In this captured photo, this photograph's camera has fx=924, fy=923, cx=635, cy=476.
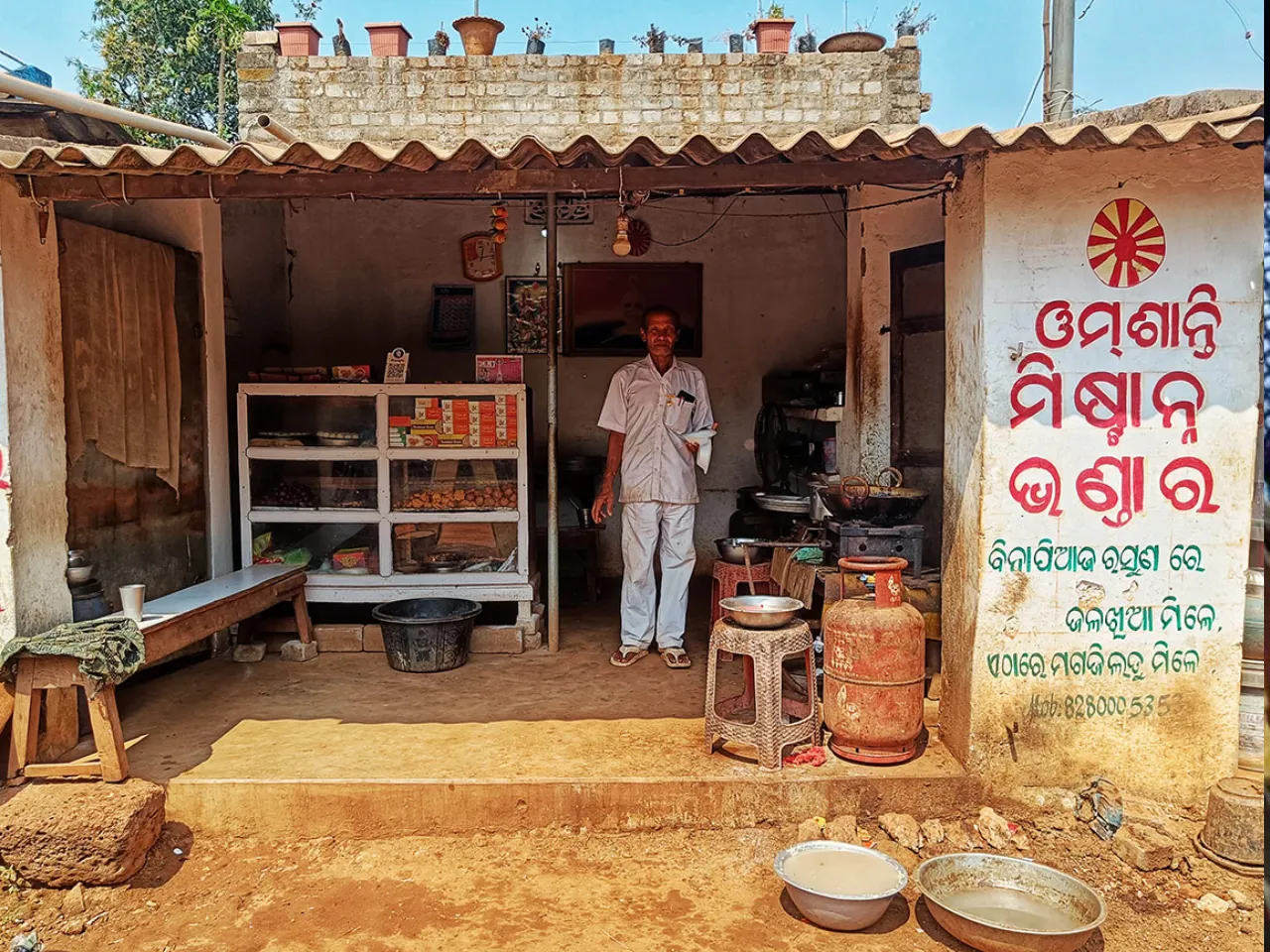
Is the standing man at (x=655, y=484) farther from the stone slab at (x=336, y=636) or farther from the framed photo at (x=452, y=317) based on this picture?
the framed photo at (x=452, y=317)

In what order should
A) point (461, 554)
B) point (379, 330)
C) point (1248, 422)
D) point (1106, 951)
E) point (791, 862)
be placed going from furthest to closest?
point (379, 330), point (461, 554), point (1248, 422), point (791, 862), point (1106, 951)

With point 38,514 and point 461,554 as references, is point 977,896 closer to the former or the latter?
point 461,554

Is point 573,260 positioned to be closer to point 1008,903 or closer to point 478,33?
point 478,33

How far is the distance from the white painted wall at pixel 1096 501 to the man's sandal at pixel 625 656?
7.89ft

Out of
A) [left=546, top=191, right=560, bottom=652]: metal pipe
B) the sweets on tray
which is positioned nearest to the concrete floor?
[left=546, top=191, right=560, bottom=652]: metal pipe

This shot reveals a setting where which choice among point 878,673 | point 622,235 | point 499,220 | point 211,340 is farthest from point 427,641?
point 878,673

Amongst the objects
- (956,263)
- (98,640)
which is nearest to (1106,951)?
(956,263)

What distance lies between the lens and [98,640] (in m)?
4.23

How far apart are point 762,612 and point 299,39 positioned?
751 centimetres

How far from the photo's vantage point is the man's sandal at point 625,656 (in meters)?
6.18

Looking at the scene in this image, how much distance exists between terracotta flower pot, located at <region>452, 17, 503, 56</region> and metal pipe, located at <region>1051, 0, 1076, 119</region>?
5.07 meters

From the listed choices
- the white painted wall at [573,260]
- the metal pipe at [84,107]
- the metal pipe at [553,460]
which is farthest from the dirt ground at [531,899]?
the white painted wall at [573,260]

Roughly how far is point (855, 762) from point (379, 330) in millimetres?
6140

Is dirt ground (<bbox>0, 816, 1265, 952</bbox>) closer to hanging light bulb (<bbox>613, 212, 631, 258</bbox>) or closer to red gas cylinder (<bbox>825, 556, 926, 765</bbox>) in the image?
red gas cylinder (<bbox>825, 556, 926, 765</bbox>)
